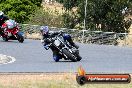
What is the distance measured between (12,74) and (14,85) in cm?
269

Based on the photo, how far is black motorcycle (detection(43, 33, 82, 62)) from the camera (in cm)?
2150

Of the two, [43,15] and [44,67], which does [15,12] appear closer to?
[43,15]

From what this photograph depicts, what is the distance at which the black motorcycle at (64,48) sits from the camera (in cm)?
2150

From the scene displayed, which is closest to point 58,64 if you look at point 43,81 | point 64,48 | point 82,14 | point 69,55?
point 69,55

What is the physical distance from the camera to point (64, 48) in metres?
21.6

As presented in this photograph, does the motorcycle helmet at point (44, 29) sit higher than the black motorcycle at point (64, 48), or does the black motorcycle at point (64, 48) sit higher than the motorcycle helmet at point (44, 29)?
the motorcycle helmet at point (44, 29)

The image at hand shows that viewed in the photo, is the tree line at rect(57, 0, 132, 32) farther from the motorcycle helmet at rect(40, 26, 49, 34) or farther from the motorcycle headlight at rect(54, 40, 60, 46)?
the motorcycle helmet at rect(40, 26, 49, 34)

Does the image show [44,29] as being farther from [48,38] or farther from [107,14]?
[107,14]

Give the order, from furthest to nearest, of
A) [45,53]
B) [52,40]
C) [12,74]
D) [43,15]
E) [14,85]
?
[43,15] → [45,53] → [52,40] → [12,74] → [14,85]

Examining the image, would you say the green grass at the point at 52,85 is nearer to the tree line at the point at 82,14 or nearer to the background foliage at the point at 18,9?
the tree line at the point at 82,14

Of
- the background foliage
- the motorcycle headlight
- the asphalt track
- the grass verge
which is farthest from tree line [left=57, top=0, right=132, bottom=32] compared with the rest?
the grass verge

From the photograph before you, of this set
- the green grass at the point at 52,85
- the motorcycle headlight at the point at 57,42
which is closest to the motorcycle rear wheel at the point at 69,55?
the motorcycle headlight at the point at 57,42

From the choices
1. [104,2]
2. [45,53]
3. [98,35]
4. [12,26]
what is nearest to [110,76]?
[45,53]

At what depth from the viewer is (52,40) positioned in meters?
21.7
